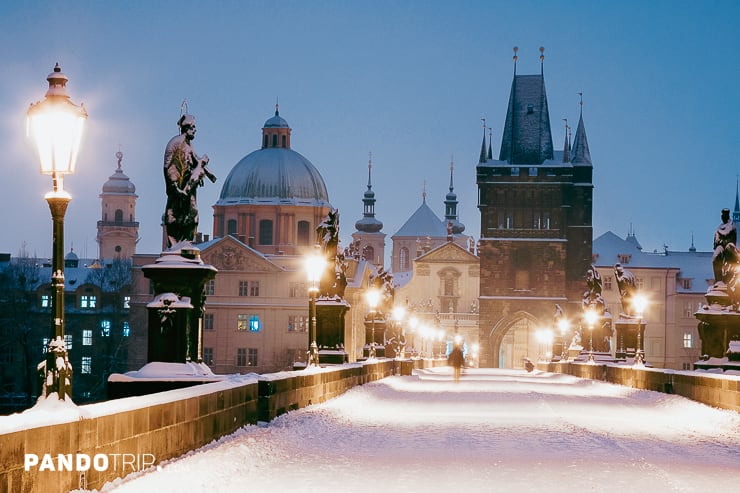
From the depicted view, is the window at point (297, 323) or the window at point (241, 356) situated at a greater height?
the window at point (297, 323)

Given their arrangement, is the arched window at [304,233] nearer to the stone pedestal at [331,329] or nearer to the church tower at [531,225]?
the church tower at [531,225]

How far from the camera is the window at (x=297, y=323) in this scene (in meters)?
113

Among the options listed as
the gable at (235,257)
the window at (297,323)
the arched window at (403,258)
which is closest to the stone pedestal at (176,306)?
the gable at (235,257)

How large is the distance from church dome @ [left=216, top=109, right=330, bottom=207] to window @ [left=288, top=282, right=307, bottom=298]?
39.3ft

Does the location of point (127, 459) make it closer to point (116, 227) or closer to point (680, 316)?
point (680, 316)

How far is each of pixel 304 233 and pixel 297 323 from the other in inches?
511

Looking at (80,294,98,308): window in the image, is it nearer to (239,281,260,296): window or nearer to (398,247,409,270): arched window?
(239,281,260,296): window

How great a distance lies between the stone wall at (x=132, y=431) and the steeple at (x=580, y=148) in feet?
349

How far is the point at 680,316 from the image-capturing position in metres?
128

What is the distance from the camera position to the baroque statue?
68.1ft

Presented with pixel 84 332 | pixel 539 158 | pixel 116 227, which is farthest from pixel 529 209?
pixel 116 227

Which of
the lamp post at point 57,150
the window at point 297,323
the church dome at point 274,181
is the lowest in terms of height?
the window at point 297,323

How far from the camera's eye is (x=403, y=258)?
195m

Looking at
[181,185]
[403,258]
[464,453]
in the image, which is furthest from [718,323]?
[403,258]
